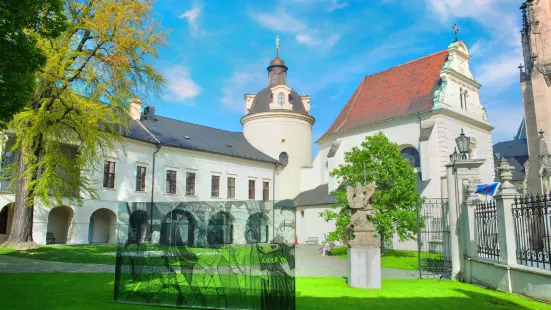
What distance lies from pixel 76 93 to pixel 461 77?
83.8ft

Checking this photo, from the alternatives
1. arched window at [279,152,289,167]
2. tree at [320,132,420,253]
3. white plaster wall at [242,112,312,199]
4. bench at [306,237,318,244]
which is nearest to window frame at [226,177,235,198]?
white plaster wall at [242,112,312,199]

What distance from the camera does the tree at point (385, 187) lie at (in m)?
21.0

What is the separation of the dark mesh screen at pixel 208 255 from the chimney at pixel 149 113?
2784cm

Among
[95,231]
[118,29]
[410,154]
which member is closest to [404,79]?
[410,154]

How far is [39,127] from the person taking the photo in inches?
717

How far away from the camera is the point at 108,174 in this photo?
28.6m

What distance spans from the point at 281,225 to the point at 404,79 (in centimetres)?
2905

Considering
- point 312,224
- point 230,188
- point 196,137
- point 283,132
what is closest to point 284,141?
point 283,132

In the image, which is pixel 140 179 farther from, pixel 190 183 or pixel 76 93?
pixel 76 93

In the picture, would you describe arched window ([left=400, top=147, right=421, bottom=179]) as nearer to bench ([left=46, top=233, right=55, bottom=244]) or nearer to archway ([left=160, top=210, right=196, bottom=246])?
archway ([left=160, top=210, right=196, bottom=246])

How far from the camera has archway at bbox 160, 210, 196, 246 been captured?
838 cm

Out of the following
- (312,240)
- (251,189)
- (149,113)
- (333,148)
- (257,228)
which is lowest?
(312,240)

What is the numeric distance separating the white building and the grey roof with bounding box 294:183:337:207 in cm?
14

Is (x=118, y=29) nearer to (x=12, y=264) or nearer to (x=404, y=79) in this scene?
(x=12, y=264)
